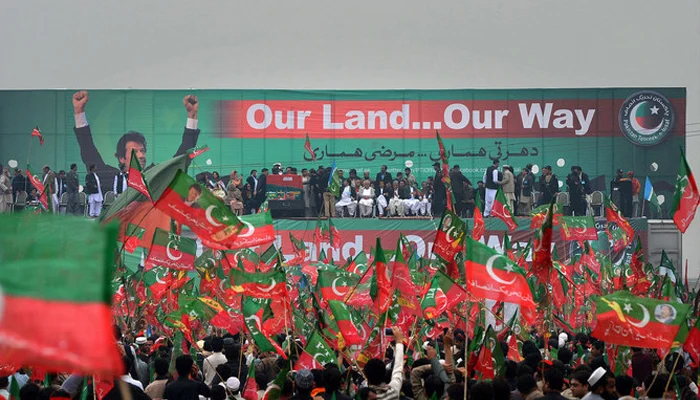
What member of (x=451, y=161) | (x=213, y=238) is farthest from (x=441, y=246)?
(x=451, y=161)

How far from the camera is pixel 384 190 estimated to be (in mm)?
37125

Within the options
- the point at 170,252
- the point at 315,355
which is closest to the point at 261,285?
the point at 315,355

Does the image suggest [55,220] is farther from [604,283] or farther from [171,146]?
[171,146]

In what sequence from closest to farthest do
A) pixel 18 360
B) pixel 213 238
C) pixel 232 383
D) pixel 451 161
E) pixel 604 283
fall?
pixel 18 360, pixel 232 383, pixel 213 238, pixel 604 283, pixel 451 161

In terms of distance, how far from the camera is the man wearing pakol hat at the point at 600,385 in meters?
7.15

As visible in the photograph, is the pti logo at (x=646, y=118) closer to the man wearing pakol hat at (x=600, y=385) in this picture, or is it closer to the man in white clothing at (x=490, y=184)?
the man in white clothing at (x=490, y=184)

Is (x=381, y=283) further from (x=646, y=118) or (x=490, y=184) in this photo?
(x=646, y=118)

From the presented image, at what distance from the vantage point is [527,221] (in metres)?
36.2

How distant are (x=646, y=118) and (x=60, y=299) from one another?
37170 mm

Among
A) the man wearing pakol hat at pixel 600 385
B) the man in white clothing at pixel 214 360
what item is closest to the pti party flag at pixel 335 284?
the man in white clothing at pixel 214 360

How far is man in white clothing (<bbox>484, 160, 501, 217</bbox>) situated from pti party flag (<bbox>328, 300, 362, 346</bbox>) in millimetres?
27725

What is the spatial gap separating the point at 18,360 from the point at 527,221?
3304cm

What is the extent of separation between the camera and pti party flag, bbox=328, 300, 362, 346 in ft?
31.9

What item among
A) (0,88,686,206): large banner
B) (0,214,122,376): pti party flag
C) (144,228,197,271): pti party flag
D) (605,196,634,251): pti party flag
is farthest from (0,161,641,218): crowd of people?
(0,214,122,376): pti party flag
